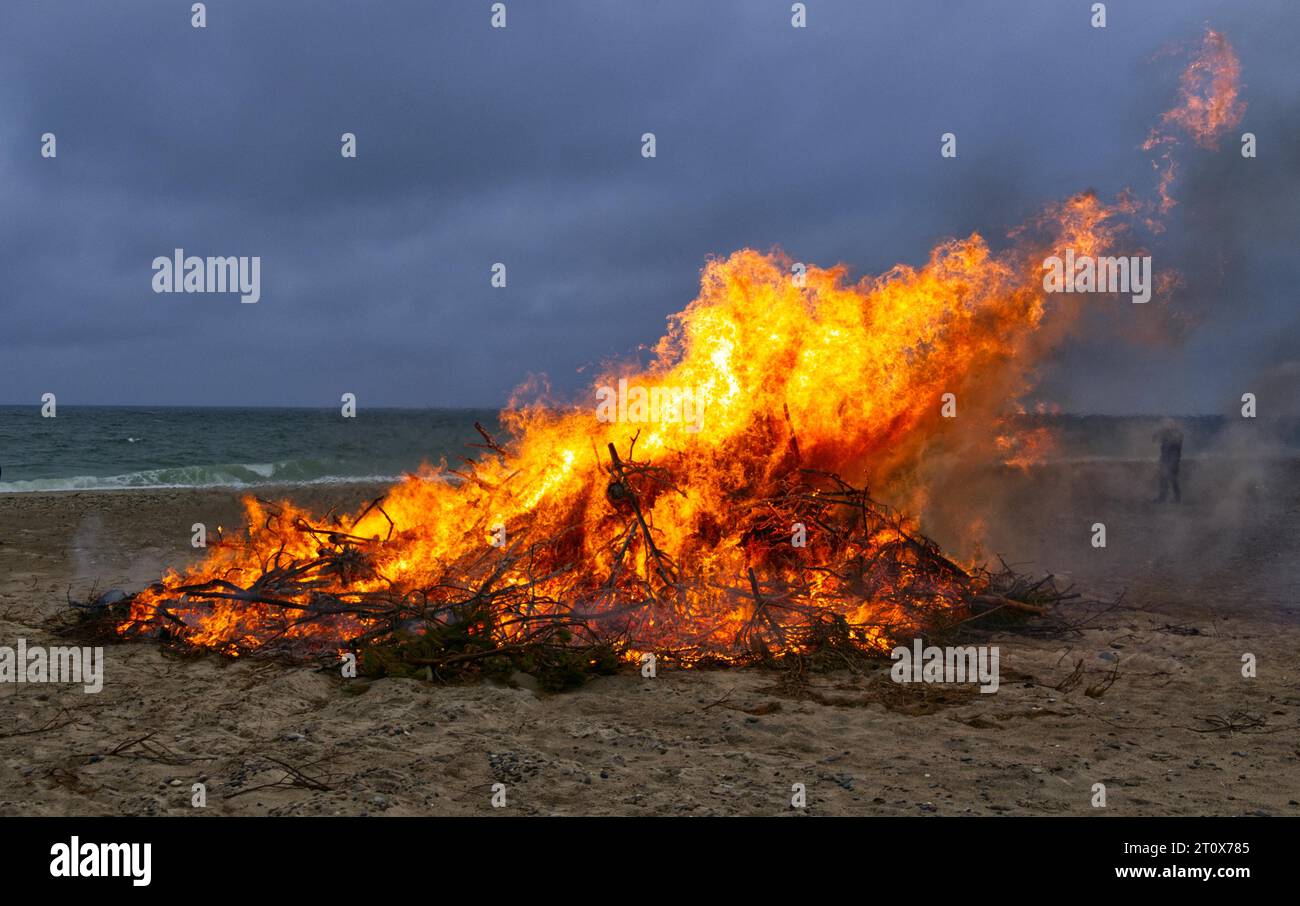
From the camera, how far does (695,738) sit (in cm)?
605

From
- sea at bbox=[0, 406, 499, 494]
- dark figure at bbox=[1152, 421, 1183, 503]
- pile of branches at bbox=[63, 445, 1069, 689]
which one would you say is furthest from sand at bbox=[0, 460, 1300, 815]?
dark figure at bbox=[1152, 421, 1183, 503]

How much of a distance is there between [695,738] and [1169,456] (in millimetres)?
20178

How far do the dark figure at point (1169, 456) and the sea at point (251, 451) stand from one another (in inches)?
117

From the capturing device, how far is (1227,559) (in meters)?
13.9

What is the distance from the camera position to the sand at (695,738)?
16.1ft

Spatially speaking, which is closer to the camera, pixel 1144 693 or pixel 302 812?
pixel 302 812

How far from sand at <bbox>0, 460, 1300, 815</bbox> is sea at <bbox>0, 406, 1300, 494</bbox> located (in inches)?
402

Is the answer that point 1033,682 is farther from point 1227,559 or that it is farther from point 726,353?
point 1227,559

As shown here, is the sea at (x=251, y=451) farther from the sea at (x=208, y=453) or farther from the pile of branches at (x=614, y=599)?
the pile of branches at (x=614, y=599)

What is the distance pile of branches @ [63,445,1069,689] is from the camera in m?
7.73

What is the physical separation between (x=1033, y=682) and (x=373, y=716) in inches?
222

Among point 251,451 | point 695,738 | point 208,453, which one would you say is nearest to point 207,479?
point 208,453
